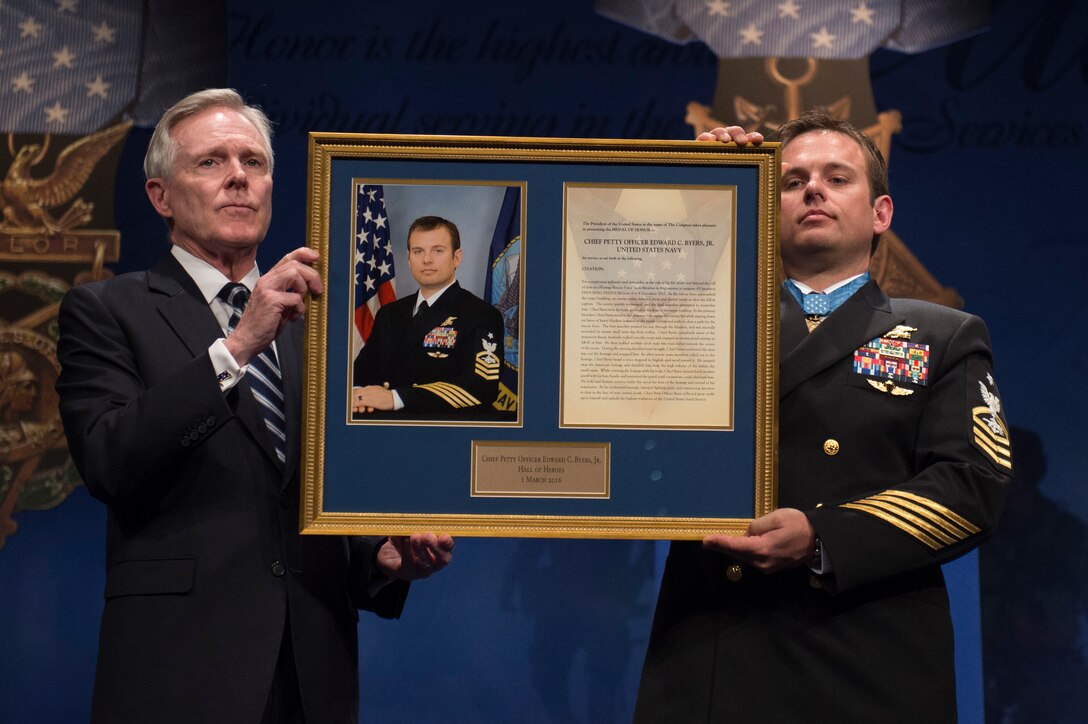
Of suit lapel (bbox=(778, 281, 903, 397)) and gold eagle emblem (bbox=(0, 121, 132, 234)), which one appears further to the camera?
gold eagle emblem (bbox=(0, 121, 132, 234))

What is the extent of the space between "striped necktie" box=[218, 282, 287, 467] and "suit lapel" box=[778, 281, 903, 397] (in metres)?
0.83

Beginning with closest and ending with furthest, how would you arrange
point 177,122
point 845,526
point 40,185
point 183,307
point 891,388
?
point 845,526
point 891,388
point 183,307
point 177,122
point 40,185

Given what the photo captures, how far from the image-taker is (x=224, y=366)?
1.66 metres

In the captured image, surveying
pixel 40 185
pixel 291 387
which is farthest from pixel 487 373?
pixel 40 185

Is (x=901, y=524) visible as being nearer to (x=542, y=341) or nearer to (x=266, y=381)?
(x=542, y=341)

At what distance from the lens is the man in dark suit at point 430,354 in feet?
5.49

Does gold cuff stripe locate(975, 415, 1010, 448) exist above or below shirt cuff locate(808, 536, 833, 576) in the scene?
above

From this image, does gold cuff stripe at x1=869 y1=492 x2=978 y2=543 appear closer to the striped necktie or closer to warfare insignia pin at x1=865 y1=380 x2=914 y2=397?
warfare insignia pin at x1=865 y1=380 x2=914 y2=397

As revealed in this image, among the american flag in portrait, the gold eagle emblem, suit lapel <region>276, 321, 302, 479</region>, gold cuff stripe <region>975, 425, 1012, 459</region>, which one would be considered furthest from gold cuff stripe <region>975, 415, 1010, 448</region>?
the gold eagle emblem

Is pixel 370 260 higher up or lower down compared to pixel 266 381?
higher up

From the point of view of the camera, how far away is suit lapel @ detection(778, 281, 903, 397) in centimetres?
175

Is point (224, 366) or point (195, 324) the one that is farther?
point (195, 324)

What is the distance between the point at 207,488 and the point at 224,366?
→ 217mm

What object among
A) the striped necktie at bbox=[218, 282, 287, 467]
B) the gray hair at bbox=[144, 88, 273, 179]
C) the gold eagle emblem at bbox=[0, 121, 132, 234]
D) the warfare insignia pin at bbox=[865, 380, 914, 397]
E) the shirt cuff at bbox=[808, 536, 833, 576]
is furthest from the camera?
the gold eagle emblem at bbox=[0, 121, 132, 234]
